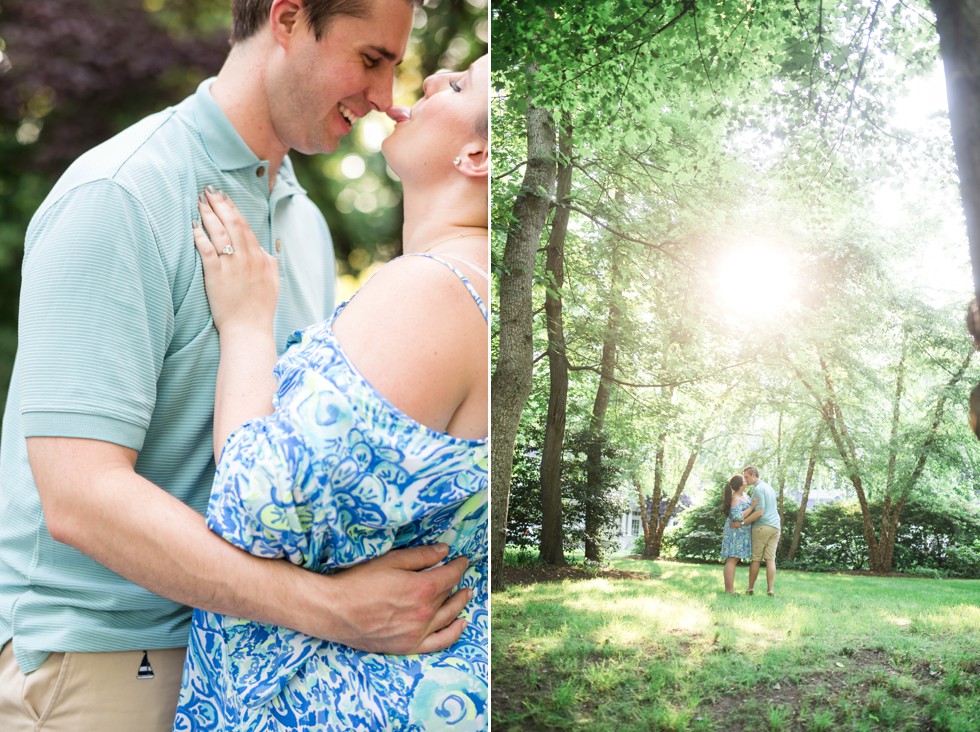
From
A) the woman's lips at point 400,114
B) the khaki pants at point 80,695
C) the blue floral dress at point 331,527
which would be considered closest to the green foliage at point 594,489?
the blue floral dress at point 331,527

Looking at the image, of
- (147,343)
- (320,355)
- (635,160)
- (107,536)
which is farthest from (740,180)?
(107,536)

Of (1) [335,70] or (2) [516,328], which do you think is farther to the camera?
(2) [516,328]

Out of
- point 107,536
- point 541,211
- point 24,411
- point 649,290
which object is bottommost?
point 107,536

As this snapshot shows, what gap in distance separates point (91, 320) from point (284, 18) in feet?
1.75

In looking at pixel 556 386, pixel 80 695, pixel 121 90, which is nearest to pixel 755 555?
pixel 556 386

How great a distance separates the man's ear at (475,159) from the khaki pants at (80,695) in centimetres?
82

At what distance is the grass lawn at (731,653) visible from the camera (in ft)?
3.98

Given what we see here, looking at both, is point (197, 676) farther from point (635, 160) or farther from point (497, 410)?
point (635, 160)

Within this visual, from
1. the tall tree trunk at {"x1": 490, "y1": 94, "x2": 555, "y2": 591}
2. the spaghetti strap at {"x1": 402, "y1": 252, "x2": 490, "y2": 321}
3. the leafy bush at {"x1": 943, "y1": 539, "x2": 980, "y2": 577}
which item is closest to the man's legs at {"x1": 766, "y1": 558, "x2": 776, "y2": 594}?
the leafy bush at {"x1": 943, "y1": 539, "x2": 980, "y2": 577}

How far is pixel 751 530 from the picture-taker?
129 cm

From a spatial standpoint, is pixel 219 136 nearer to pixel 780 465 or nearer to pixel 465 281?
pixel 465 281

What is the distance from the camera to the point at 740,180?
1.32 metres

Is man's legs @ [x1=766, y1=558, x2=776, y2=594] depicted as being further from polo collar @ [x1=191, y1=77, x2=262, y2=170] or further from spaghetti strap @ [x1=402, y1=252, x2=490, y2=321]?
polo collar @ [x1=191, y1=77, x2=262, y2=170]

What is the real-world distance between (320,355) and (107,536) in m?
0.33
